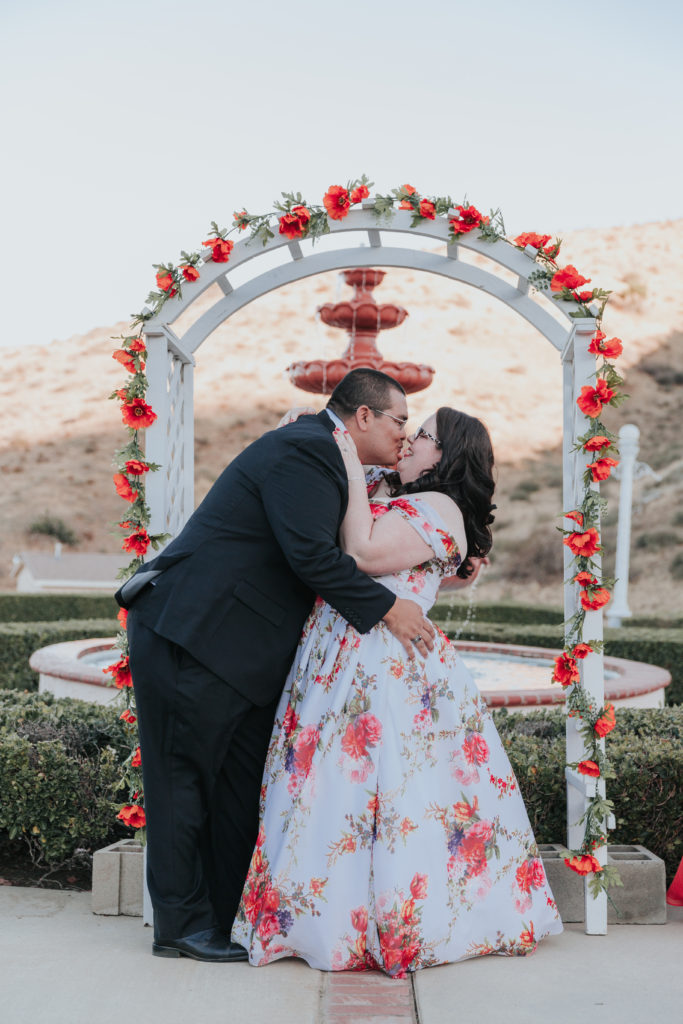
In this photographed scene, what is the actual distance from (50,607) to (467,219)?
1130 centimetres

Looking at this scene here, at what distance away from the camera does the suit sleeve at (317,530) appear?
2.89m

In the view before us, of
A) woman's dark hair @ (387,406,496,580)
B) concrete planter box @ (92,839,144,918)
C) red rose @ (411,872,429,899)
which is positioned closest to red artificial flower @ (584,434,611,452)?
woman's dark hair @ (387,406,496,580)

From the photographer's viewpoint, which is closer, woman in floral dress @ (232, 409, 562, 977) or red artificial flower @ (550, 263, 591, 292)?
woman in floral dress @ (232, 409, 562, 977)

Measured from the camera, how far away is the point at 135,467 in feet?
11.8

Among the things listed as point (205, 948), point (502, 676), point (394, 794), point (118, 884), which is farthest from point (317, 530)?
Result: point (502, 676)

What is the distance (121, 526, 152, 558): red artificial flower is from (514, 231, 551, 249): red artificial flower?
1763 mm

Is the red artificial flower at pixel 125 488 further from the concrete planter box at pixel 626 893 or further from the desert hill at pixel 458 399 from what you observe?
the desert hill at pixel 458 399

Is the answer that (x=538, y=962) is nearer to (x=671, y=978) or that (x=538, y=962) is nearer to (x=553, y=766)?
(x=671, y=978)

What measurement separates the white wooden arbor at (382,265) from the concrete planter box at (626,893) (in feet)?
0.43

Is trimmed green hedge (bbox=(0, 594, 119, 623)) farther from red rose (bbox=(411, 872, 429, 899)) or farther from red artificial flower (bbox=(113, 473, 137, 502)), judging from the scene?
red rose (bbox=(411, 872, 429, 899))

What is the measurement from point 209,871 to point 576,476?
1.94 metres

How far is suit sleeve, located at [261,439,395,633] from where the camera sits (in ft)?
9.48

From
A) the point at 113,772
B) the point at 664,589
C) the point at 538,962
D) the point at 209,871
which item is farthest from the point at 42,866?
the point at 664,589

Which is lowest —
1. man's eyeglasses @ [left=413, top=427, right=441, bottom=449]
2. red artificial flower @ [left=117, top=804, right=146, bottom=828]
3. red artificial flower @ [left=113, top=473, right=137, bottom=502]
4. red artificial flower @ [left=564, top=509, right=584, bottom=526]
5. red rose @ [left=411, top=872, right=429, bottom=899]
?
red rose @ [left=411, top=872, right=429, bottom=899]
